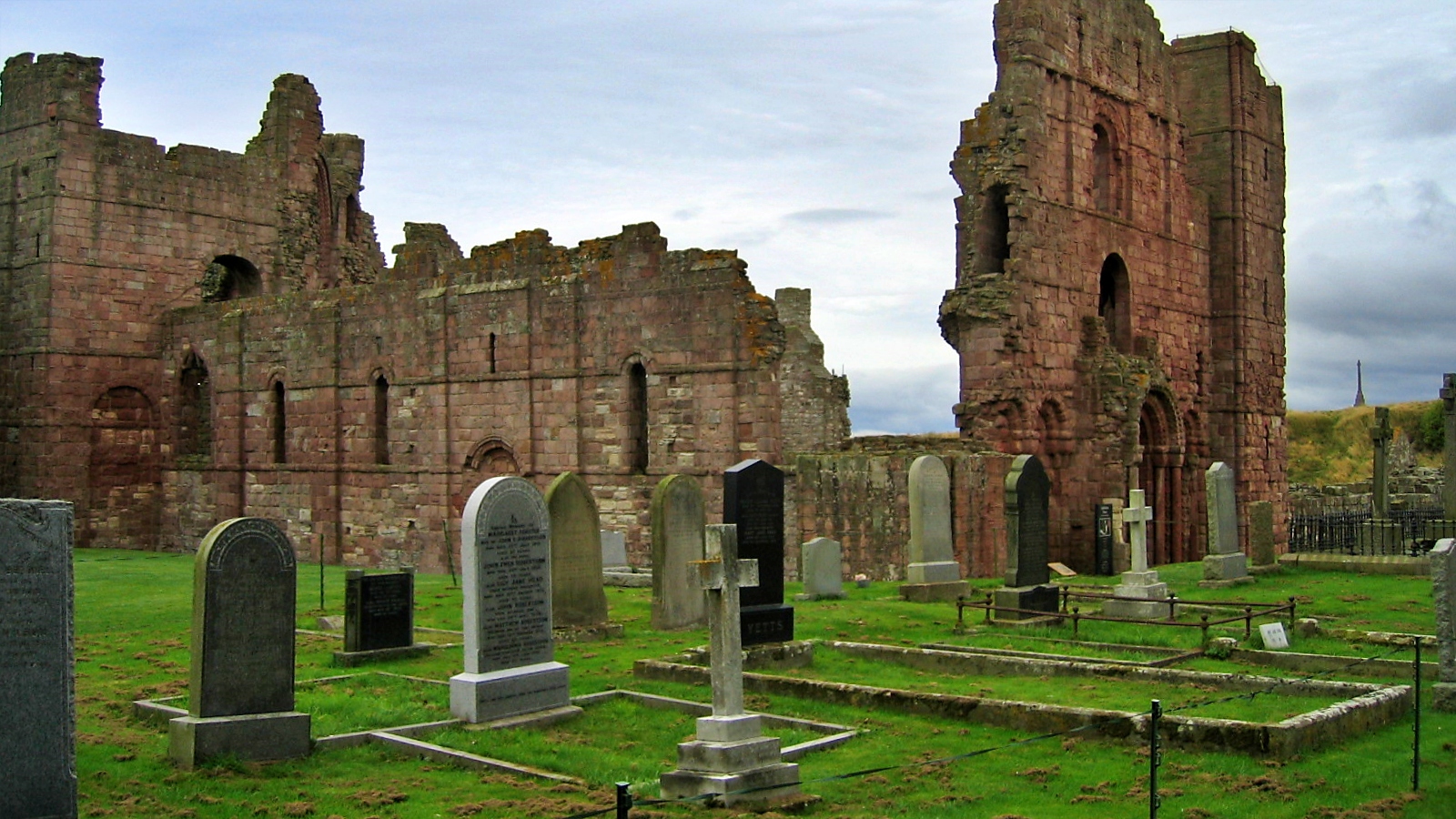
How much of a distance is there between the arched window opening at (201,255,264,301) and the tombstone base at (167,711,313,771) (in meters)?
28.0

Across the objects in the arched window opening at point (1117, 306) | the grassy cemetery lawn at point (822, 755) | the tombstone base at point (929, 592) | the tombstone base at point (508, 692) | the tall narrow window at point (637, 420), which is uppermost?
the arched window opening at point (1117, 306)

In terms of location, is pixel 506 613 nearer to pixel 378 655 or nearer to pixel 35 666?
pixel 378 655

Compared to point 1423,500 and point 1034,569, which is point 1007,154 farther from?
point 1423,500

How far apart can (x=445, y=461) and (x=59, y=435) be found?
10.1 metres

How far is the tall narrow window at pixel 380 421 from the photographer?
103 feet

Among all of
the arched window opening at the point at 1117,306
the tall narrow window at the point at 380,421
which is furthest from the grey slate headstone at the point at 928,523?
the tall narrow window at the point at 380,421

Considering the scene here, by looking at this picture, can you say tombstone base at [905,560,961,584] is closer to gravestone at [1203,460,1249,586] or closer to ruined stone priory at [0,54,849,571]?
gravestone at [1203,460,1249,586]

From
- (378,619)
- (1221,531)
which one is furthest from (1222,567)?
(378,619)

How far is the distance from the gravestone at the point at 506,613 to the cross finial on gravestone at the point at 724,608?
266cm

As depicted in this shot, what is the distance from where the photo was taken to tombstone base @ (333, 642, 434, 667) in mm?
14289

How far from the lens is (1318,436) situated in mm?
60875

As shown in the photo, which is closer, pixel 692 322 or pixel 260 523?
pixel 260 523

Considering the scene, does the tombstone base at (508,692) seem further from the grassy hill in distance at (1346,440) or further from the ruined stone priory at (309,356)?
the grassy hill in distance at (1346,440)

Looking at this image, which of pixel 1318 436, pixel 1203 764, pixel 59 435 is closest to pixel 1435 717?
pixel 1203 764
